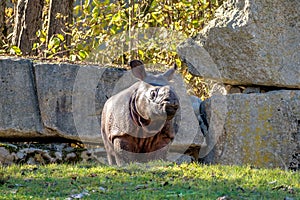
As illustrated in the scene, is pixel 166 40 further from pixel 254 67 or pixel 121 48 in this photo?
pixel 254 67

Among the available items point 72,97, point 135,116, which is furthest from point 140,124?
point 72,97

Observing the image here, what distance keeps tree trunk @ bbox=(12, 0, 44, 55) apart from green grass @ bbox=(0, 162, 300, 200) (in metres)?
6.35

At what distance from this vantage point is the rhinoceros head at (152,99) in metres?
8.30

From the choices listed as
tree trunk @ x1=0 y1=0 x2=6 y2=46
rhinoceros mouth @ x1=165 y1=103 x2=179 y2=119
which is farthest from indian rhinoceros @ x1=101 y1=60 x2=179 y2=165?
tree trunk @ x1=0 y1=0 x2=6 y2=46

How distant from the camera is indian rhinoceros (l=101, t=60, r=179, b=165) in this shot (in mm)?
8680

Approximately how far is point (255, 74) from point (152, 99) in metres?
2.91

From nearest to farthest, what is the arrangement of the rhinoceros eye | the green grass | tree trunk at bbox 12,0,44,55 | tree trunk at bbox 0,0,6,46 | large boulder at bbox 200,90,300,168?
the green grass → the rhinoceros eye → large boulder at bbox 200,90,300,168 → tree trunk at bbox 12,0,44,55 → tree trunk at bbox 0,0,6,46

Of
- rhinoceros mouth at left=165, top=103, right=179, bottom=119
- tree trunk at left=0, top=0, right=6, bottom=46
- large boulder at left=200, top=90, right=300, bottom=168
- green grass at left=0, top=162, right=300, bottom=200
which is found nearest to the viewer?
green grass at left=0, top=162, right=300, bottom=200

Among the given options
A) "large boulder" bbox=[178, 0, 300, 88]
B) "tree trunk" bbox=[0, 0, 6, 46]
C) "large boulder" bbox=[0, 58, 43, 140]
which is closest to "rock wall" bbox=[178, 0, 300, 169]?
"large boulder" bbox=[178, 0, 300, 88]

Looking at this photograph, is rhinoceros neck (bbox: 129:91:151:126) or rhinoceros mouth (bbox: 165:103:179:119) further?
rhinoceros neck (bbox: 129:91:151:126)

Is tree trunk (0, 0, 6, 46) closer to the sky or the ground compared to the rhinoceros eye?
closer to the sky

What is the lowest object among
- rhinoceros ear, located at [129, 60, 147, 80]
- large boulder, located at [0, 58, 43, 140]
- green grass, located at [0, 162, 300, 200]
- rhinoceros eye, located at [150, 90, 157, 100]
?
green grass, located at [0, 162, 300, 200]

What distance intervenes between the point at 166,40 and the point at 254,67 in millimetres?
3642

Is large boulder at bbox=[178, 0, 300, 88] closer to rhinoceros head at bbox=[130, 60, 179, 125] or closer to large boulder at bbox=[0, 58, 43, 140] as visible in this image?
rhinoceros head at bbox=[130, 60, 179, 125]
